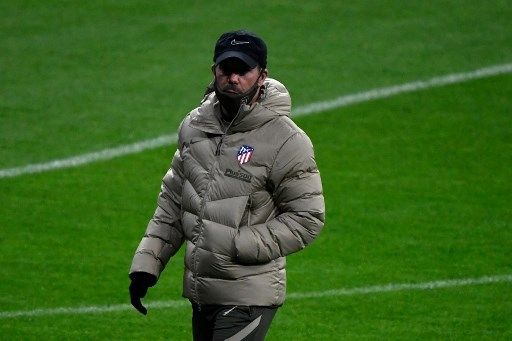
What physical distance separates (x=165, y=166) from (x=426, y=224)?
222 centimetres

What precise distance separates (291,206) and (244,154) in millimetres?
273

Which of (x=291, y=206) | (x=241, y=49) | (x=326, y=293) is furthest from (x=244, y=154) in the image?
(x=326, y=293)

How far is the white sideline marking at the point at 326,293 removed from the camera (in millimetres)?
8227

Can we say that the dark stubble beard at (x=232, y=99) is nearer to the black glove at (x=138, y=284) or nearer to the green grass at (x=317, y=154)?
the black glove at (x=138, y=284)

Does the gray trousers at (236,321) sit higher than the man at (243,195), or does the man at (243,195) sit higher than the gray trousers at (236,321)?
the man at (243,195)

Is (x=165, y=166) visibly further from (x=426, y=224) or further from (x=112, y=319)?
(x=112, y=319)

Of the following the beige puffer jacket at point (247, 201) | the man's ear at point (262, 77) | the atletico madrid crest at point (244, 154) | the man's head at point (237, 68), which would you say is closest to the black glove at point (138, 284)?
the beige puffer jacket at point (247, 201)

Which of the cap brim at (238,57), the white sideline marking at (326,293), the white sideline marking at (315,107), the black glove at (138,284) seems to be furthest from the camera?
the white sideline marking at (315,107)

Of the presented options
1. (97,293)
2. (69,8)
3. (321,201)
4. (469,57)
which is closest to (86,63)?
(69,8)

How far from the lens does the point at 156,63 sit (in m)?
12.8

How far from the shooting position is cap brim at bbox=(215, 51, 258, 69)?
17.2 feet

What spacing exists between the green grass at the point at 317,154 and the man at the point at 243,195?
8.59ft

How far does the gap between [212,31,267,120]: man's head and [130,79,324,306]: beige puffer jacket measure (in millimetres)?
65

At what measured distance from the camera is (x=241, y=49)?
5.29 meters
